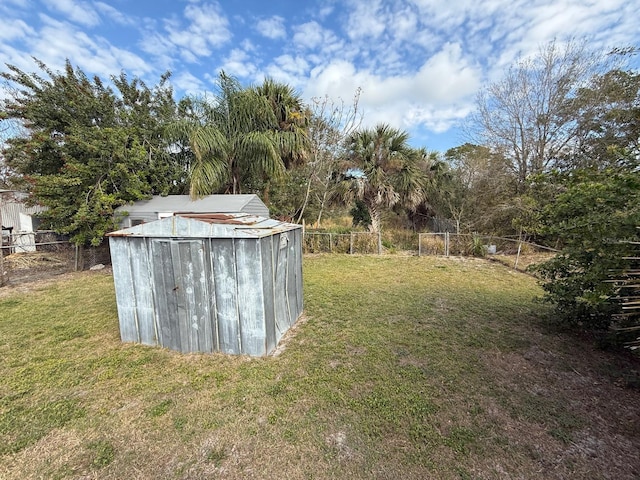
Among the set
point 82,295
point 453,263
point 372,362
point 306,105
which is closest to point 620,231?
point 372,362

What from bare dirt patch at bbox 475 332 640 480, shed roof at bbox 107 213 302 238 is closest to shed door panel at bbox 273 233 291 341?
shed roof at bbox 107 213 302 238

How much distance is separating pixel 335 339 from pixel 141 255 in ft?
9.06

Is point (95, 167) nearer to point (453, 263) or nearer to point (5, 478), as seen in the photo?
point (5, 478)

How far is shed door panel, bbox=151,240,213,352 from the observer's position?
3.29 m

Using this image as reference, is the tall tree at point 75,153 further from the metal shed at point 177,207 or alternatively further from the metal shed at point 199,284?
the metal shed at point 199,284

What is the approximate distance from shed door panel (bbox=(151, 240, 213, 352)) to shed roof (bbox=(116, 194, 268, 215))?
4931 millimetres

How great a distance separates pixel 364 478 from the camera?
179cm

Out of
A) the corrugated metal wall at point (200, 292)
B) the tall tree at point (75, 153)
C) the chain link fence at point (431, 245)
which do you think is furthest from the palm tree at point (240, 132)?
the corrugated metal wall at point (200, 292)

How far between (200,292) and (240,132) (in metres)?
7.78

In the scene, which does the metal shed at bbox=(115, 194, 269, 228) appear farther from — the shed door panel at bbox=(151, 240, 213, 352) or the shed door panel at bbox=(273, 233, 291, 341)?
the shed door panel at bbox=(151, 240, 213, 352)

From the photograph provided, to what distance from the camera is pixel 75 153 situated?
25.6 ft

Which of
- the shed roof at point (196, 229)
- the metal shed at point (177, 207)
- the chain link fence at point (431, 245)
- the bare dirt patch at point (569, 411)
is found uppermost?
the metal shed at point (177, 207)

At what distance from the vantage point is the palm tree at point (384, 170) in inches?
423

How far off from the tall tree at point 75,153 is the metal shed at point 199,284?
217 inches
